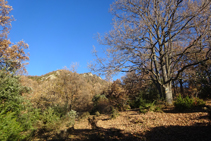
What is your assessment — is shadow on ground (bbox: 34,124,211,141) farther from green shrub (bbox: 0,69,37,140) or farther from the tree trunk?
the tree trunk

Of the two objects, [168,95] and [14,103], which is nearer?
[14,103]

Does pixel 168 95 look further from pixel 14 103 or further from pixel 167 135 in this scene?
pixel 14 103

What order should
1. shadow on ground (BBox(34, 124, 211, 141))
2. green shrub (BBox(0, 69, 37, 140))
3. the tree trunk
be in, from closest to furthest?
shadow on ground (BBox(34, 124, 211, 141)) → green shrub (BBox(0, 69, 37, 140)) → the tree trunk

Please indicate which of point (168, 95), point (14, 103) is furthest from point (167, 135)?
point (14, 103)

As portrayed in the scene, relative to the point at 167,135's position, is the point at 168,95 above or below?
above

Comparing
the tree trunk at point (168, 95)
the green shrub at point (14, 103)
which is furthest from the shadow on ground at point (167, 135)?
the tree trunk at point (168, 95)

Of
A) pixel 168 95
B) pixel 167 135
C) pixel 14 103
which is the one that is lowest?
pixel 167 135

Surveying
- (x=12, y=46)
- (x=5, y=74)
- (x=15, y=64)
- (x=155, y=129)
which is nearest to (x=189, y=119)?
(x=155, y=129)

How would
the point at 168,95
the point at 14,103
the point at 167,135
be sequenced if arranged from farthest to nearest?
the point at 168,95 → the point at 14,103 → the point at 167,135

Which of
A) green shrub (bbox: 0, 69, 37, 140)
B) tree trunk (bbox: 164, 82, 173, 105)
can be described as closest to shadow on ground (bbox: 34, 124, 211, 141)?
green shrub (bbox: 0, 69, 37, 140)

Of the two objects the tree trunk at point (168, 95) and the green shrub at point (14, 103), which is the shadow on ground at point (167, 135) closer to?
the green shrub at point (14, 103)

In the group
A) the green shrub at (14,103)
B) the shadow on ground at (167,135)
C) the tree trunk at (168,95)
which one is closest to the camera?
the shadow on ground at (167,135)

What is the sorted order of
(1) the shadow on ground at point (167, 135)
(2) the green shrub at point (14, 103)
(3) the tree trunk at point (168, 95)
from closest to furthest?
1. (1) the shadow on ground at point (167, 135)
2. (2) the green shrub at point (14, 103)
3. (3) the tree trunk at point (168, 95)

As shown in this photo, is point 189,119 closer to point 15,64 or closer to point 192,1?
point 192,1
